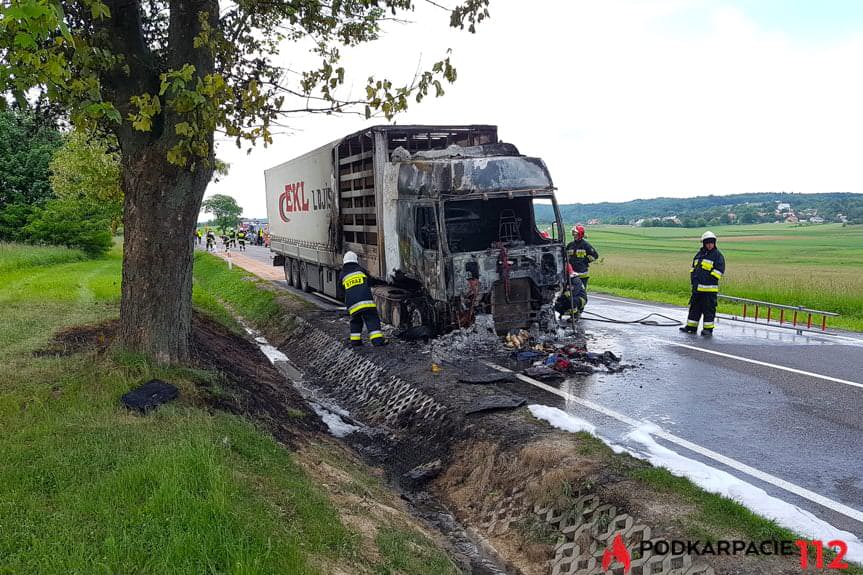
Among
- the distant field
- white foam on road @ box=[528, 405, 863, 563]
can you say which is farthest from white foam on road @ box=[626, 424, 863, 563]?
the distant field

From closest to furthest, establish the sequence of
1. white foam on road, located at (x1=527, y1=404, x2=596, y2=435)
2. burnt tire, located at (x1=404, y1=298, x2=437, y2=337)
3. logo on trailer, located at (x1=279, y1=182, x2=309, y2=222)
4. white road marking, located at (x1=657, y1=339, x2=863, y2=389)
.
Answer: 1. white foam on road, located at (x1=527, y1=404, x2=596, y2=435)
2. white road marking, located at (x1=657, y1=339, x2=863, y2=389)
3. burnt tire, located at (x1=404, y1=298, x2=437, y2=337)
4. logo on trailer, located at (x1=279, y1=182, x2=309, y2=222)

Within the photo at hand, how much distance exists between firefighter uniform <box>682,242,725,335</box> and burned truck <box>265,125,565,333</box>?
110 inches

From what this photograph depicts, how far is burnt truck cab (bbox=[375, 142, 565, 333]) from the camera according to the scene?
10.4 m

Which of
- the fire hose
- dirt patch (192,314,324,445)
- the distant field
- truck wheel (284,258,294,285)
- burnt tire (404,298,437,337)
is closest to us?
dirt patch (192,314,324,445)

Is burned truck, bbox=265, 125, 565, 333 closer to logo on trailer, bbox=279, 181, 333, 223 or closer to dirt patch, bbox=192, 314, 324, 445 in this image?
logo on trailer, bbox=279, 181, 333, 223

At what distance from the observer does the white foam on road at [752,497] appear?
14.7 feet

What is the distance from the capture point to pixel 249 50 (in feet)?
30.0

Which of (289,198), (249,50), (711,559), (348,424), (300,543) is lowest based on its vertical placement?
(348,424)

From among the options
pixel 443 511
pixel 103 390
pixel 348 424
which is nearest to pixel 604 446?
pixel 443 511

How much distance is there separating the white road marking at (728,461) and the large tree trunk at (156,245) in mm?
4586

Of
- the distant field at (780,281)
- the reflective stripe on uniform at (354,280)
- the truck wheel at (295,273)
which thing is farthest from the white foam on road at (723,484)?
the truck wheel at (295,273)

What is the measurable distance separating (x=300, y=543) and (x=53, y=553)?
1301 mm

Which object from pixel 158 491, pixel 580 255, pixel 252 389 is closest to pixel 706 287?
pixel 580 255

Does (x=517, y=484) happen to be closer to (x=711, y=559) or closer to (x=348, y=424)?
(x=711, y=559)
